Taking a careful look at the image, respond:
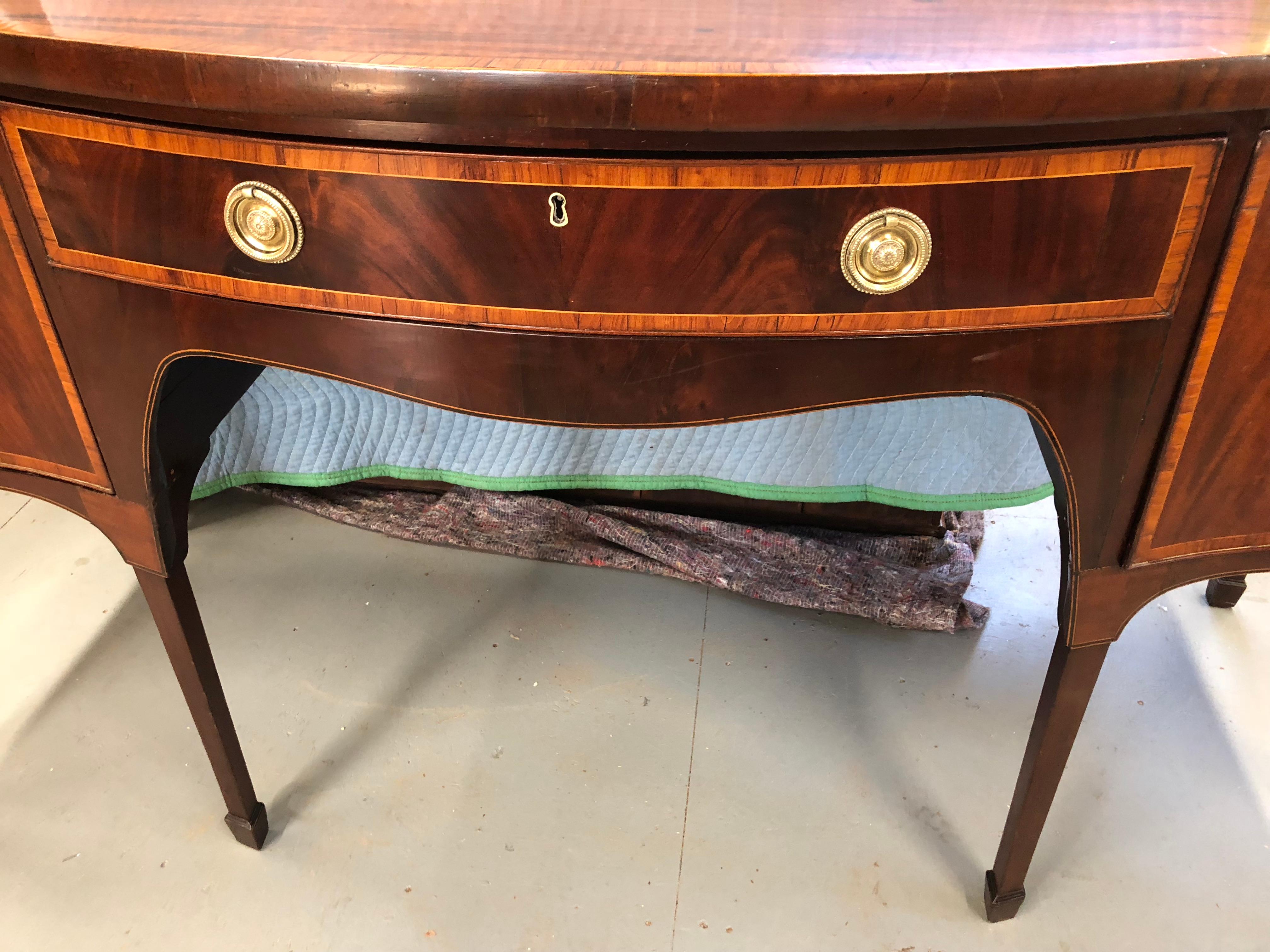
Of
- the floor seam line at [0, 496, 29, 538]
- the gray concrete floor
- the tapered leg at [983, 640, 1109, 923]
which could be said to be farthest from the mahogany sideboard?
the floor seam line at [0, 496, 29, 538]

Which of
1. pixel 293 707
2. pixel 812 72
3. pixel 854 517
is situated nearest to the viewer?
pixel 812 72

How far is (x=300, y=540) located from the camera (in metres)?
1.24

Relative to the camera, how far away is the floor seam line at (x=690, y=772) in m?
0.83

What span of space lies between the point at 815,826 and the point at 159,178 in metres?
0.77

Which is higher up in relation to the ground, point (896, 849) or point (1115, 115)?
point (1115, 115)

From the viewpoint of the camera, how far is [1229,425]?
0.54m

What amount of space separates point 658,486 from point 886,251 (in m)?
0.72

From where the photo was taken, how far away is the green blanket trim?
1.08m

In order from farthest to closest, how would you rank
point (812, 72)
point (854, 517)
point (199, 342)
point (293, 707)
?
point (854, 517), point (293, 707), point (199, 342), point (812, 72)

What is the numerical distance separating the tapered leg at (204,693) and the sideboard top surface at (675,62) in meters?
0.39

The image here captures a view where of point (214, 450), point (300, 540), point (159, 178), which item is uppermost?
point (159, 178)

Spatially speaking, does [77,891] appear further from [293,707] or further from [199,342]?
[199,342]

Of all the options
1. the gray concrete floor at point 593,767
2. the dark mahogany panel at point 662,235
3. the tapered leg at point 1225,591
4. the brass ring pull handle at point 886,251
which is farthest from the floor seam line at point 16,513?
the tapered leg at point 1225,591

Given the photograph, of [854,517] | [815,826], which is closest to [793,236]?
[815,826]
